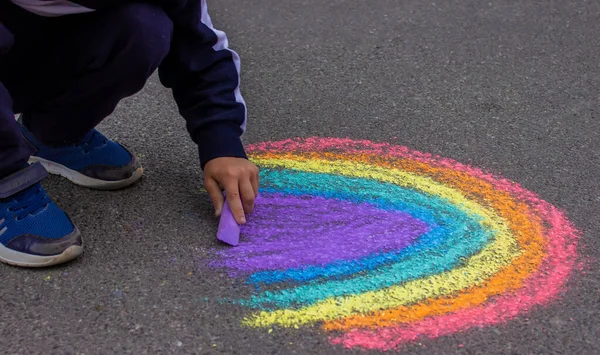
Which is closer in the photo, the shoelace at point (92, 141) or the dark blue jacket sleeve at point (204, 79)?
the dark blue jacket sleeve at point (204, 79)

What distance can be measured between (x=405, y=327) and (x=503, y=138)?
102cm

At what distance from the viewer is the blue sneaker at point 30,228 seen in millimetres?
1545

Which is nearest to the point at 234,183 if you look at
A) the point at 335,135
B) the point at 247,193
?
the point at 247,193

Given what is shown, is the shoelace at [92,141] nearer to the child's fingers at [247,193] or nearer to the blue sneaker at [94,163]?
the blue sneaker at [94,163]

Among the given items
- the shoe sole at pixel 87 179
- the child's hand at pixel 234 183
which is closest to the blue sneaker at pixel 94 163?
the shoe sole at pixel 87 179

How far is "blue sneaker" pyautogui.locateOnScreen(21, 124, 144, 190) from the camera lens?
1.89 m

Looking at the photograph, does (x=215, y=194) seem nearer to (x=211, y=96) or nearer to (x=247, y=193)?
(x=247, y=193)

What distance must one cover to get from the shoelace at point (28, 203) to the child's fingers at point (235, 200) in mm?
428

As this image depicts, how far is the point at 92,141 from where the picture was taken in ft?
6.31

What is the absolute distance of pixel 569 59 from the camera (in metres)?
2.83

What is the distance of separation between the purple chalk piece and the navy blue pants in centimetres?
39

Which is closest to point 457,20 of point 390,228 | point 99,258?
point 390,228

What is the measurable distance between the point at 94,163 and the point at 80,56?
0.34 meters

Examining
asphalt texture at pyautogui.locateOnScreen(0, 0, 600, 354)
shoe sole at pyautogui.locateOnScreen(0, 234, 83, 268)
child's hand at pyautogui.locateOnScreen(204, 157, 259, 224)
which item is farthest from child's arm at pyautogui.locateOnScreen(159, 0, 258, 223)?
shoe sole at pyautogui.locateOnScreen(0, 234, 83, 268)
